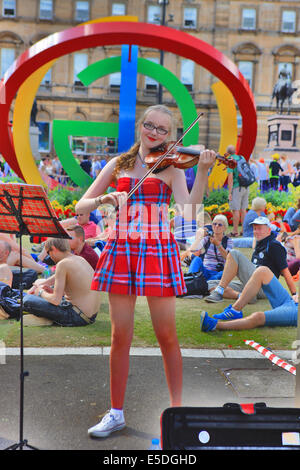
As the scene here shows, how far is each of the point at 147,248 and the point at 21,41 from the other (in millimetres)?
41053

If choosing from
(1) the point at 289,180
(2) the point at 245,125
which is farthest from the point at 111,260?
(1) the point at 289,180

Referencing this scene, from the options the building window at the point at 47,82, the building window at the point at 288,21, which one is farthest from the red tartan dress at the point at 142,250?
the building window at the point at 288,21

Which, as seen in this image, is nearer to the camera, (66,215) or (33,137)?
(66,215)

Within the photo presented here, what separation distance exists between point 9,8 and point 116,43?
35695mm

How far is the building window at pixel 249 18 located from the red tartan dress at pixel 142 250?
4290 cm

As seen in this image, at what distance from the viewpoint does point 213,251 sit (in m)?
6.92

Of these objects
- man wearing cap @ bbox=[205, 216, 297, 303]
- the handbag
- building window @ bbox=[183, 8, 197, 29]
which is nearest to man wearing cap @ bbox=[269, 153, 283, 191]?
the handbag

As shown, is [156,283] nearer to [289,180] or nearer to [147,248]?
[147,248]

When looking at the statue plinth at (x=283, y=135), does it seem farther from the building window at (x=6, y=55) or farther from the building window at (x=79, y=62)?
the building window at (x=6, y=55)

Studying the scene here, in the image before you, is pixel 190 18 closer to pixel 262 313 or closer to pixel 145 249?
pixel 262 313

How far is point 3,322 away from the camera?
17.6 feet

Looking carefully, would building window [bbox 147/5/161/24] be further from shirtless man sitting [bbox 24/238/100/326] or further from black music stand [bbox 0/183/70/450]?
black music stand [bbox 0/183/70/450]

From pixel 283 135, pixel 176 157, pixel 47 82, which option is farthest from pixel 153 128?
pixel 47 82

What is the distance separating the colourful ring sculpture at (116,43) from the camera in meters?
9.86
